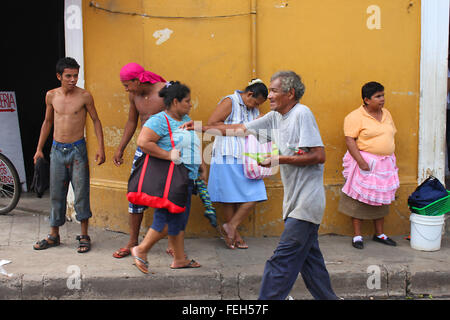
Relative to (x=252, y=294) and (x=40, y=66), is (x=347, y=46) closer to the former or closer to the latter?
(x=252, y=294)

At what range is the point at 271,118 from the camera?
4.01m

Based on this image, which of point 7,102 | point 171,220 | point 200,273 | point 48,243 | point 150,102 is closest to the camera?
point 171,220

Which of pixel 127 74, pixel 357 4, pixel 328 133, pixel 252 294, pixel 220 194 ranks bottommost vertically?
pixel 252 294

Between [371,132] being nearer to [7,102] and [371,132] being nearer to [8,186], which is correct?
[8,186]

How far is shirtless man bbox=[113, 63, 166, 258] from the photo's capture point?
16.1 ft

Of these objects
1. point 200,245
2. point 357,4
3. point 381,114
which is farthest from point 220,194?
point 357,4

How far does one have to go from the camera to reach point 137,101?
5066 mm

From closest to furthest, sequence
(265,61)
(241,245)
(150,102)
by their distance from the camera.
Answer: (150,102) < (241,245) < (265,61)

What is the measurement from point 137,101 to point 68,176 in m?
1.02

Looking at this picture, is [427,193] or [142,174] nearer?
[142,174]

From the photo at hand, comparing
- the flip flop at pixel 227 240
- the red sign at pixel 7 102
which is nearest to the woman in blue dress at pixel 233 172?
the flip flop at pixel 227 240

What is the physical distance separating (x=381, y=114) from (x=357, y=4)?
1.17 meters

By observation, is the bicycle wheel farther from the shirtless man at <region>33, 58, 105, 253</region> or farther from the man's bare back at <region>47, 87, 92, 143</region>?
the man's bare back at <region>47, 87, 92, 143</region>

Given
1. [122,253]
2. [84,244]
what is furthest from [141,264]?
[84,244]
